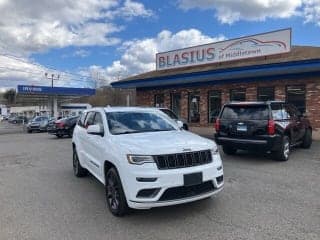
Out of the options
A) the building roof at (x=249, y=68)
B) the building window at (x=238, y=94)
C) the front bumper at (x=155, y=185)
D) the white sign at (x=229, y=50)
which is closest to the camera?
the front bumper at (x=155, y=185)

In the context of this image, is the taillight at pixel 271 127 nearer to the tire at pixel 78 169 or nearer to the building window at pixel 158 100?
the tire at pixel 78 169

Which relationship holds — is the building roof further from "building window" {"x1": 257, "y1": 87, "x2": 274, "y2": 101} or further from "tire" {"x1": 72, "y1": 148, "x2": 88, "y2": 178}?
"tire" {"x1": 72, "y1": 148, "x2": 88, "y2": 178}

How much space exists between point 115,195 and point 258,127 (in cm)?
574

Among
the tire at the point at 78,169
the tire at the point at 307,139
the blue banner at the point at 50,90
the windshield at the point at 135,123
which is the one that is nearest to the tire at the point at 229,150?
the tire at the point at 307,139

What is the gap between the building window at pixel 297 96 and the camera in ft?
60.0

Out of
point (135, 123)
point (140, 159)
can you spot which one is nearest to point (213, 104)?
point (135, 123)

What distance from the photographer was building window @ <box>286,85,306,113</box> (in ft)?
60.0

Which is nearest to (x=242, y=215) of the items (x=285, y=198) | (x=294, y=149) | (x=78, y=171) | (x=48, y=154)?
(x=285, y=198)

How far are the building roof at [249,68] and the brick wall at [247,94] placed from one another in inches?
20.5

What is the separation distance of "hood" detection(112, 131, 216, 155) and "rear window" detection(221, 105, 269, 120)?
15.1ft

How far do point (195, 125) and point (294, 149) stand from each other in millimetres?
10665

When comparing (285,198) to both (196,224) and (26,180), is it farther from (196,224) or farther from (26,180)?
(26,180)

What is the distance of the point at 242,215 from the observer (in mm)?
5723

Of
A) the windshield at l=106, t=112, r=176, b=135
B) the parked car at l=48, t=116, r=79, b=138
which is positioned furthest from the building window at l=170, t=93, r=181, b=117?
the windshield at l=106, t=112, r=176, b=135
